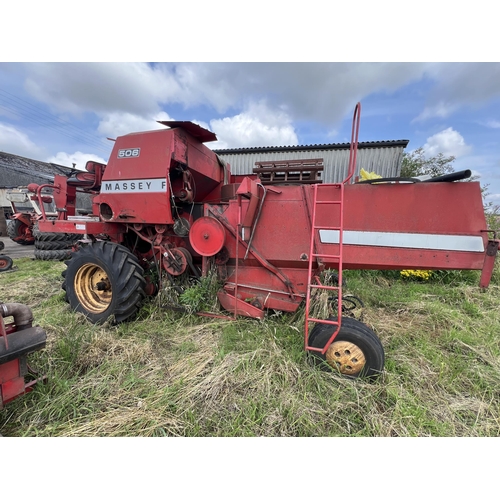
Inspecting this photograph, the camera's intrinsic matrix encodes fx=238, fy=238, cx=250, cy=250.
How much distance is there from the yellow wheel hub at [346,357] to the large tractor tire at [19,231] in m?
12.7

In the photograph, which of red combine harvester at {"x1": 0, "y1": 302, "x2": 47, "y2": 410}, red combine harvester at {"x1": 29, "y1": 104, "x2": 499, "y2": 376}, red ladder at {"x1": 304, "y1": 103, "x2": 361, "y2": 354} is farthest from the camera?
red combine harvester at {"x1": 29, "y1": 104, "x2": 499, "y2": 376}

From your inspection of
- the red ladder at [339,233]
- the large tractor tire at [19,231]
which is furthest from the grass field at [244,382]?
the large tractor tire at [19,231]

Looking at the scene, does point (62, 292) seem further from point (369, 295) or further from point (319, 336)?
point (369, 295)

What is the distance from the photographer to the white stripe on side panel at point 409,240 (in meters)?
2.23

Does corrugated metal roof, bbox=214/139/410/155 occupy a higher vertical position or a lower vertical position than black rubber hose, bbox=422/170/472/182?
higher

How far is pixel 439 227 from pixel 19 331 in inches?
150

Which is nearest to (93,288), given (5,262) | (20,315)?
(20,315)

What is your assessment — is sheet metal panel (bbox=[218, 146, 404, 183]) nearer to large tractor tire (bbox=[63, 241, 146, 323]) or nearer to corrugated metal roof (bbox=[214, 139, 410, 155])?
corrugated metal roof (bbox=[214, 139, 410, 155])

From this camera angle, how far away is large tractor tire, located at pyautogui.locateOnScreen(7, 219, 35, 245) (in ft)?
32.1

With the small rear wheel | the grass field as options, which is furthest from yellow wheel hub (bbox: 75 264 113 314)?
the small rear wheel

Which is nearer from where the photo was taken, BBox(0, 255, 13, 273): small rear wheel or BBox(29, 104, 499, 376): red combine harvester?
BBox(29, 104, 499, 376): red combine harvester

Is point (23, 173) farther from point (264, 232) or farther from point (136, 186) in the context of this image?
point (264, 232)

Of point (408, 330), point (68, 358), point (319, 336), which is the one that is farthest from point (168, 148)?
point (408, 330)

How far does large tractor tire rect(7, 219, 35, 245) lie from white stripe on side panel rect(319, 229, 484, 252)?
1257 centimetres
